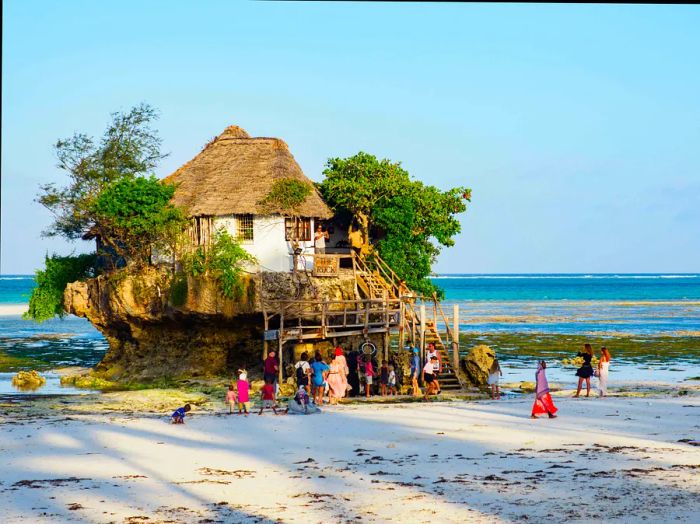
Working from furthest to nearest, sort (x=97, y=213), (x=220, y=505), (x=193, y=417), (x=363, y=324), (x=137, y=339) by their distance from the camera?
(x=137, y=339)
(x=97, y=213)
(x=363, y=324)
(x=193, y=417)
(x=220, y=505)

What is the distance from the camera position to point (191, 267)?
114ft

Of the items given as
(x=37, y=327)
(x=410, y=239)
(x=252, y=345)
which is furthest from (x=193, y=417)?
(x=37, y=327)

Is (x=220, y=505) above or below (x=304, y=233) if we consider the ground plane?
below

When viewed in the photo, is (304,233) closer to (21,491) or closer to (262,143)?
(262,143)

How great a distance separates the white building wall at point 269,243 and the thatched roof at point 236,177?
55 cm

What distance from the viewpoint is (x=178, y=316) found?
35.6 m

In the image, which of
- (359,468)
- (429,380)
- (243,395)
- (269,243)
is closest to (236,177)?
(269,243)

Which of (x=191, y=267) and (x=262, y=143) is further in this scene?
(x=262, y=143)

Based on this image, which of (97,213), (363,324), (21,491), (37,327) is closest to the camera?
(21,491)

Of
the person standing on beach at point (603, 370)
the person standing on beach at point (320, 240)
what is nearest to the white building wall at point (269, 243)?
the person standing on beach at point (320, 240)

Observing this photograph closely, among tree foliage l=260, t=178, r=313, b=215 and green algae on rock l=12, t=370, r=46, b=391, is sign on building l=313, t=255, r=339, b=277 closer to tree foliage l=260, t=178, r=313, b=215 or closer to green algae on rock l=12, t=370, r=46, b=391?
tree foliage l=260, t=178, r=313, b=215

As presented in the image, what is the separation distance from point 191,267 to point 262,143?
8.03 m

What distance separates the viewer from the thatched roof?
36156 millimetres

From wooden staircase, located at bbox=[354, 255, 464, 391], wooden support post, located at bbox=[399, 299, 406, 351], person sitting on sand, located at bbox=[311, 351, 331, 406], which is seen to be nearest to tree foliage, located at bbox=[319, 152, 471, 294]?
wooden staircase, located at bbox=[354, 255, 464, 391]
